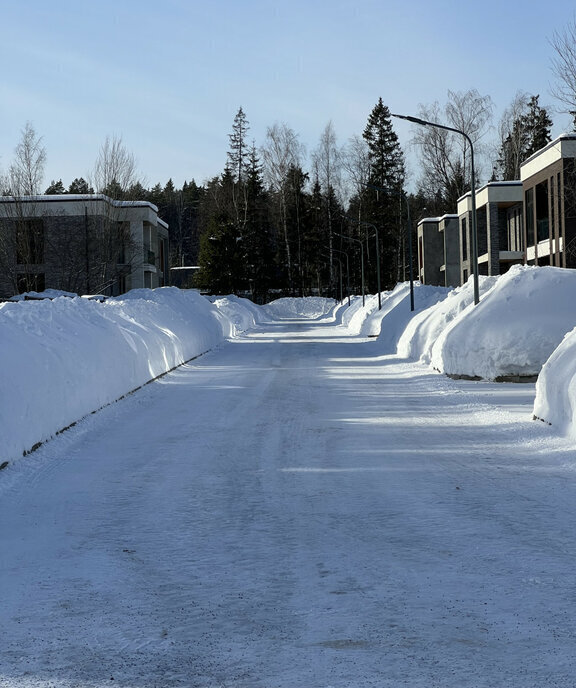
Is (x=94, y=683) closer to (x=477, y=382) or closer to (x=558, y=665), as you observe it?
(x=558, y=665)

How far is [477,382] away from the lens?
53.0ft

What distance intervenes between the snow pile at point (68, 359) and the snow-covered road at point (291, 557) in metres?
0.46

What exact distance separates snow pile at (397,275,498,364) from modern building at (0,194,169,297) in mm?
21612

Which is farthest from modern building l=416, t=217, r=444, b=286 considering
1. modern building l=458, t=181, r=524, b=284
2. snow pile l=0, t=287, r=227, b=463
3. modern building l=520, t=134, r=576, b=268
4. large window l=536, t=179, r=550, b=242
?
snow pile l=0, t=287, r=227, b=463

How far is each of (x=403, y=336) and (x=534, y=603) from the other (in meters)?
21.0

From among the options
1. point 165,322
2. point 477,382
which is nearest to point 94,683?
point 477,382

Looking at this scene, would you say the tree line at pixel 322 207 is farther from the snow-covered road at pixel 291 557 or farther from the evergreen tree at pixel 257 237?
the snow-covered road at pixel 291 557

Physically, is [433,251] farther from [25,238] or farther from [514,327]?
[514,327]

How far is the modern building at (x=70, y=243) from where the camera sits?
132 ft

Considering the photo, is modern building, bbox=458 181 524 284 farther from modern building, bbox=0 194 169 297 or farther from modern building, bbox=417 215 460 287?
modern building, bbox=0 194 169 297

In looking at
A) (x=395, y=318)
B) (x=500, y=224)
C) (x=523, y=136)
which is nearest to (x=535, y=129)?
(x=523, y=136)

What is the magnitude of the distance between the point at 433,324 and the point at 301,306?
63.1 metres

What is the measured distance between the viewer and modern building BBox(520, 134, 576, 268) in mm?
37312

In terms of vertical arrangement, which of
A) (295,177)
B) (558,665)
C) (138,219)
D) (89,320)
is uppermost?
(295,177)
